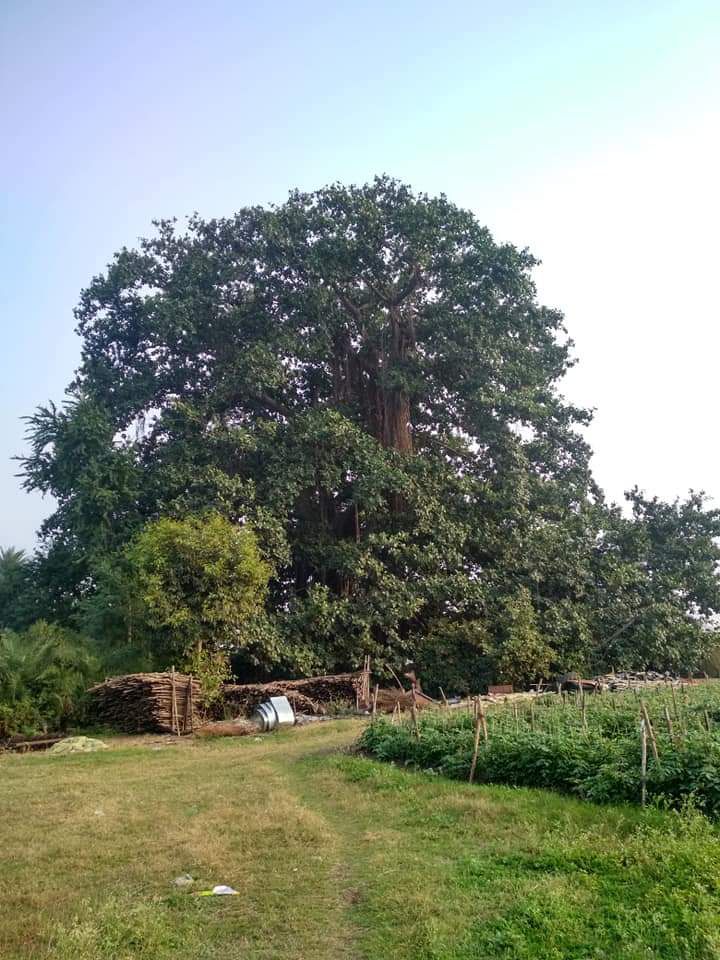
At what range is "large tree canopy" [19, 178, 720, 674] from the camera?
22.4 m

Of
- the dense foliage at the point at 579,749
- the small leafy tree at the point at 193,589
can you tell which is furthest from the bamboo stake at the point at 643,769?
the small leafy tree at the point at 193,589

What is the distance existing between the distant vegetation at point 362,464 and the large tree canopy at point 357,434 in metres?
0.08

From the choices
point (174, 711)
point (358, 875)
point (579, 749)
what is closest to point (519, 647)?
point (174, 711)

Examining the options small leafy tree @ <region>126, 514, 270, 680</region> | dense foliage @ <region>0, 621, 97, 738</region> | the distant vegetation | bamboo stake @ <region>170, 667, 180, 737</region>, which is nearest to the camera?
dense foliage @ <region>0, 621, 97, 738</region>

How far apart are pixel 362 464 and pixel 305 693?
23.1 ft

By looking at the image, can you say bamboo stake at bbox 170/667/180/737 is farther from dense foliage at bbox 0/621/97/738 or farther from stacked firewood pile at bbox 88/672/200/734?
dense foliage at bbox 0/621/97/738

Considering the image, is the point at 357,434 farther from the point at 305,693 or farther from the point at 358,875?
the point at 358,875

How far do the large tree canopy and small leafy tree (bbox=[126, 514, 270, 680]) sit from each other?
2.22m

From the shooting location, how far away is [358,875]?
21.6 feet

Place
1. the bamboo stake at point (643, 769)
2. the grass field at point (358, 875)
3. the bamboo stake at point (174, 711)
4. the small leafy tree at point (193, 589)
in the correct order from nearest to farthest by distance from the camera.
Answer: the grass field at point (358, 875) < the bamboo stake at point (643, 769) < the bamboo stake at point (174, 711) < the small leafy tree at point (193, 589)

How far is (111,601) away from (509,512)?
12478 millimetres

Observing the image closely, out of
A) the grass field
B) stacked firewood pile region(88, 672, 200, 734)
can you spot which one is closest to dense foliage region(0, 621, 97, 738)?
stacked firewood pile region(88, 672, 200, 734)

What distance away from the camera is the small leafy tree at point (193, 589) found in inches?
722

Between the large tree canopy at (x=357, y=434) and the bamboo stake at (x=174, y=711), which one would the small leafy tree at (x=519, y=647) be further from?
the bamboo stake at (x=174, y=711)
